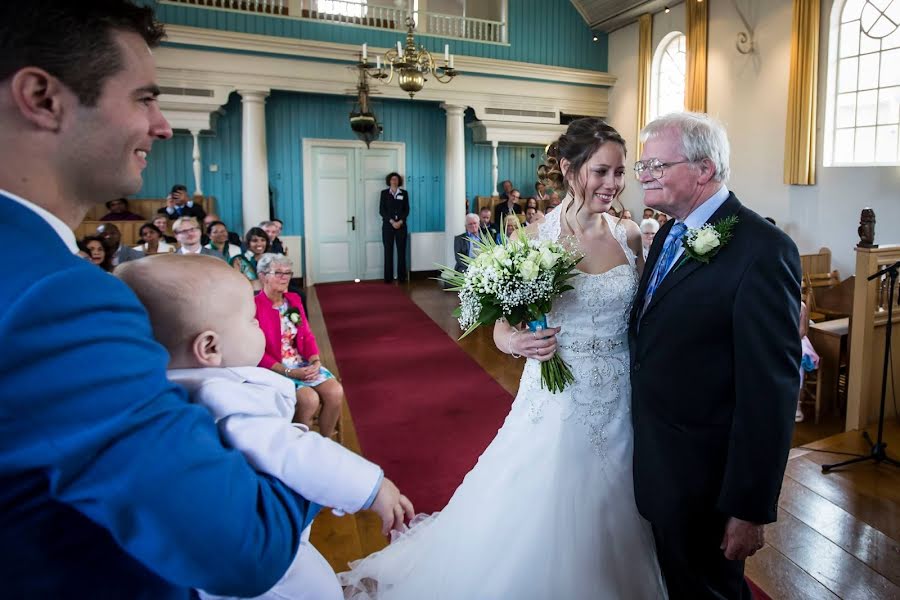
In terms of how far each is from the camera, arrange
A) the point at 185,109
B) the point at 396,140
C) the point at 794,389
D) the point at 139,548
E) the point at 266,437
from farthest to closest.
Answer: the point at 396,140, the point at 185,109, the point at 794,389, the point at 266,437, the point at 139,548

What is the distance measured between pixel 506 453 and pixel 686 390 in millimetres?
818

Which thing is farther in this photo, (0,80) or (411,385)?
(411,385)

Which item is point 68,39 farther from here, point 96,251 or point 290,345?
point 96,251

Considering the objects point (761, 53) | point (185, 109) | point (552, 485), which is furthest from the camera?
point (185, 109)

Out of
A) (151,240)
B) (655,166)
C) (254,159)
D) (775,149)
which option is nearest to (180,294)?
(655,166)

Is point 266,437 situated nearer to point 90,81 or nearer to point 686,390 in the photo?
point 90,81

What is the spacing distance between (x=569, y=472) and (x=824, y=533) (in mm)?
1604

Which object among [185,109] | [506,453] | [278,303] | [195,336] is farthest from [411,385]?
[185,109]

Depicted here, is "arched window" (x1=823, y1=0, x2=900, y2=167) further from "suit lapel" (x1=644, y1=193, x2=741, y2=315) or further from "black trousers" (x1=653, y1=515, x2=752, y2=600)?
"black trousers" (x1=653, y1=515, x2=752, y2=600)

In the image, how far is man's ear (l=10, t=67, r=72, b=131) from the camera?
0.68 m

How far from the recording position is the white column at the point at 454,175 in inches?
447

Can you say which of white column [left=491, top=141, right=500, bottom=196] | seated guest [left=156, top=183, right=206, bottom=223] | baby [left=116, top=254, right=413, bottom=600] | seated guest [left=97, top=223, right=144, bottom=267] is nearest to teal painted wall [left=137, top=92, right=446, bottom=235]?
white column [left=491, top=141, right=500, bottom=196]

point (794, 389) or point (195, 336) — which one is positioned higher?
point (195, 336)

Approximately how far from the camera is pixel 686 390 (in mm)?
1710
